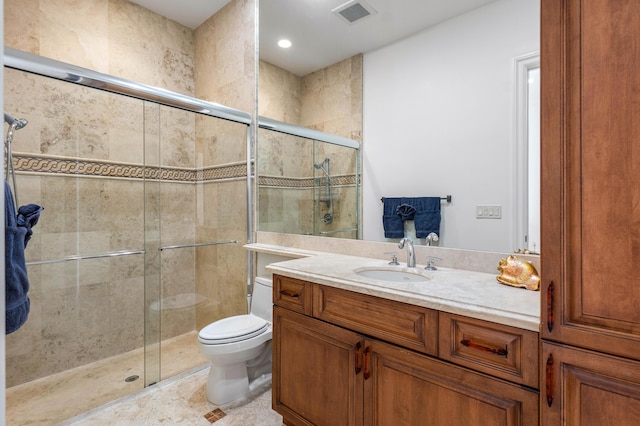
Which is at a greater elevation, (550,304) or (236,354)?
(550,304)

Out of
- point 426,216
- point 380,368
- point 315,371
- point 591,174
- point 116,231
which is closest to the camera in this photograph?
point 591,174

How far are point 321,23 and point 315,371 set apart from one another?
84.4 inches

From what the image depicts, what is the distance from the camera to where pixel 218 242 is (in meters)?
2.66

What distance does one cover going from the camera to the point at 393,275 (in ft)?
5.33

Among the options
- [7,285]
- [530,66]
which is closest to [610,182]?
[530,66]

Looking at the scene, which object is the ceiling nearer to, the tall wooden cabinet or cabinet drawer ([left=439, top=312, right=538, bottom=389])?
the tall wooden cabinet

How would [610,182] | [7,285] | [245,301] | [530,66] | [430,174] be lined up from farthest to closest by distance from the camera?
[245,301], [430,174], [530,66], [7,285], [610,182]

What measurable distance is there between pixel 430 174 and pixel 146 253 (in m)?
2.06

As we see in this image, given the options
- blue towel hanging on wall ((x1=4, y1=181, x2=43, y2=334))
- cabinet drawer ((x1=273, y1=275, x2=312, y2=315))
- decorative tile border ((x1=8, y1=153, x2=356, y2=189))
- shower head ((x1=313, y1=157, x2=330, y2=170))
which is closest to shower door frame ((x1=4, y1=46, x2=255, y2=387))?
decorative tile border ((x1=8, y1=153, x2=356, y2=189))

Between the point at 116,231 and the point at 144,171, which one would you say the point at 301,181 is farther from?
the point at 116,231

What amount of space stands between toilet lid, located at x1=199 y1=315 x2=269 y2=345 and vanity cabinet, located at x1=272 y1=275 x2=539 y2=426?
31 centimetres

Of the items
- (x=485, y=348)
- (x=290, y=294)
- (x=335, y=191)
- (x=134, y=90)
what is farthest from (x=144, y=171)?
(x=485, y=348)

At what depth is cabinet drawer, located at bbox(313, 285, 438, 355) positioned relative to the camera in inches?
43.4

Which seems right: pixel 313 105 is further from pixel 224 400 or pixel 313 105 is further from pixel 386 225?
pixel 224 400
